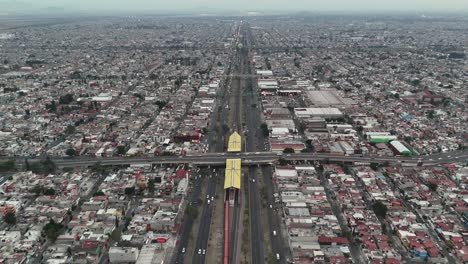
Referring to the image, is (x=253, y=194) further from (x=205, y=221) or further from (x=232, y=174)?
(x=205, y=221)

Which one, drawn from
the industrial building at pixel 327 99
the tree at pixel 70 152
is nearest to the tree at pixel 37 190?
the tree at pixel 70 152

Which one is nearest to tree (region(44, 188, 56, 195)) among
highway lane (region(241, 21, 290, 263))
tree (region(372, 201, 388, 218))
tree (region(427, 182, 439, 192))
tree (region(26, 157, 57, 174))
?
tree (region(26, 157, 57, 174))

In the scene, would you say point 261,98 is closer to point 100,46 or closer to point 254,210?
point 254,210

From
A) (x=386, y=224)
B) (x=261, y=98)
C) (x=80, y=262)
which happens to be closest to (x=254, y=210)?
(x=386, y=224)

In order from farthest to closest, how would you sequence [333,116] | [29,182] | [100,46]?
[100,46]
[333,116]
[29,182]

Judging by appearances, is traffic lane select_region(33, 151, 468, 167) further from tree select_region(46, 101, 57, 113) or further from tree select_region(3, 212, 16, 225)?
tree select_region(46, 101, 57, 113)

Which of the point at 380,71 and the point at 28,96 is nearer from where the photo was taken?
the point at 28,96

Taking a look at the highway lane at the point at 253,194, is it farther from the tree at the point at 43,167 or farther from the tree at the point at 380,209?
the tree at the point at 43,167
